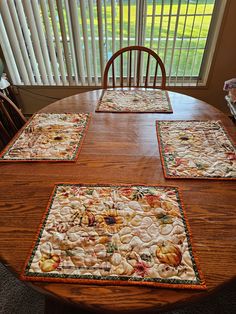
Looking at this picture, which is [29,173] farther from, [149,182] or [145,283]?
[145,283]

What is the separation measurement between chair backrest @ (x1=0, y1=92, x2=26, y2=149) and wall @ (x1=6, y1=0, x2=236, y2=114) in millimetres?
1201

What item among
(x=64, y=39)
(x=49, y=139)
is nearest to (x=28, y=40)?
(x=64, y=39)

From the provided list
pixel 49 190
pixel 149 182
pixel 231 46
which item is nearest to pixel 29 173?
pixel 49 190

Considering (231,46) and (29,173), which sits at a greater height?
(231,46)

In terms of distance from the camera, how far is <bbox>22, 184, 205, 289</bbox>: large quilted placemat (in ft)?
1.65

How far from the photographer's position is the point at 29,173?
80 cm

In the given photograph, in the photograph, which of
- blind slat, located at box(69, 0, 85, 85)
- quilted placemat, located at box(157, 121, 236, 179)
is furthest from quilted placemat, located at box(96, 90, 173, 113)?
blind slat, located at box(69, 0, 85, 85)

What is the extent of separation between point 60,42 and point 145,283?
2173mm

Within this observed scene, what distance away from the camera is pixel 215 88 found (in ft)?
7.20

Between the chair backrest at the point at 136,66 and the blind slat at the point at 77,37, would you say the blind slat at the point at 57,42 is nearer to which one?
the blind slat at the point at 77,37

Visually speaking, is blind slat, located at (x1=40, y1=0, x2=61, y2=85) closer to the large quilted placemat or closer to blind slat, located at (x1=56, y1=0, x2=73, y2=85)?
blind slat, located at (x1=56, y1=0, x2=73, y2=85)

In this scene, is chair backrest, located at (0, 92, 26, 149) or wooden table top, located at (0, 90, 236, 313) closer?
wooden table top, located at (0, 90, 236, 313)

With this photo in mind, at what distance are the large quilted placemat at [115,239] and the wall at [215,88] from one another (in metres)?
1.84

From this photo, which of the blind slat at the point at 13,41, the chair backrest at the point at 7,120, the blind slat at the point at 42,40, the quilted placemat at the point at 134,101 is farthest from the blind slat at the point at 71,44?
the chair backrest at the point at 7,120
